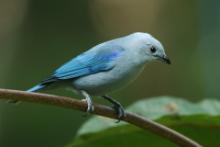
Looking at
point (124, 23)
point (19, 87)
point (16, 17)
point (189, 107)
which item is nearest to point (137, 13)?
point (124, 23)

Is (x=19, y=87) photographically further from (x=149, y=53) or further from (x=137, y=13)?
(x=149, y=53)

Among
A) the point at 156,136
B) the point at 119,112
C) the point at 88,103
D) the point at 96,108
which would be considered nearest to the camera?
the point at 96,108

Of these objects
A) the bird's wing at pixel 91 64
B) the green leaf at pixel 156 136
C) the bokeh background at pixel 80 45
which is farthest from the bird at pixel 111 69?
the bokeh background at pixel 80 45

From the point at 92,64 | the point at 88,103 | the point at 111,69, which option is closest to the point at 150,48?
the point at 111,69

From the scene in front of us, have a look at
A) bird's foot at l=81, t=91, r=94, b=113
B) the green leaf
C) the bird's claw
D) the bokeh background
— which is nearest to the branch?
bird's foot at l=81, t=91, r=94, b=113

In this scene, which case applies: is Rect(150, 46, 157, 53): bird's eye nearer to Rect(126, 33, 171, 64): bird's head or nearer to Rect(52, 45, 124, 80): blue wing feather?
Rect(126, 33, 171, 64): bird's head

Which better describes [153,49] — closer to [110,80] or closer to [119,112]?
[110,80]
